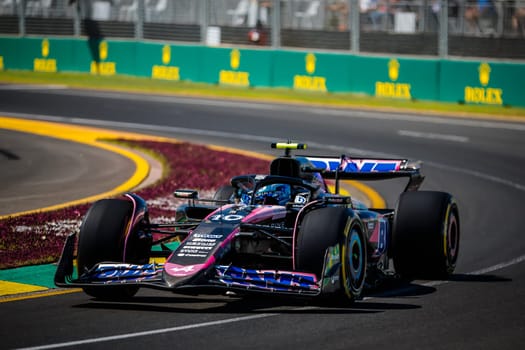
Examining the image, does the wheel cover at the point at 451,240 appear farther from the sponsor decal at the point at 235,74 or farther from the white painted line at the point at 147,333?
the sponsor decal at the point at 235,74

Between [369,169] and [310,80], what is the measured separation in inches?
786

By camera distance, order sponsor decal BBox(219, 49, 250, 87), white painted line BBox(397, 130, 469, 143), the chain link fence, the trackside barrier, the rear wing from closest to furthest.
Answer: the rear wing
white painted line BBox(397, 130, 469, 143)
the trackside barrier
the chain link fence
sponsor decal BBox(219, 49, 250, 87)

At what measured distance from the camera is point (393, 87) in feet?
101

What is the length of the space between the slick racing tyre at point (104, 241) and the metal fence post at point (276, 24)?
2381 cm

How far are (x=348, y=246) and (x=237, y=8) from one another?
2636 centimetres

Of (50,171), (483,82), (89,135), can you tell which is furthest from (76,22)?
(50,171)

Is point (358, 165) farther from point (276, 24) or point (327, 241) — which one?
point (276, 24)

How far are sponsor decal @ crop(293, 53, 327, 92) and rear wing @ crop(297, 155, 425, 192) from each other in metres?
19.4

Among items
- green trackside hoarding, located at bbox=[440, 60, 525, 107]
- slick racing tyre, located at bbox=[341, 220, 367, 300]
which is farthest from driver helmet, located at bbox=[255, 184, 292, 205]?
green trackside hoarding, located at bbox=[440, 60, 525, 107]

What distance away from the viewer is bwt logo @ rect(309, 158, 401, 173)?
41.9ft

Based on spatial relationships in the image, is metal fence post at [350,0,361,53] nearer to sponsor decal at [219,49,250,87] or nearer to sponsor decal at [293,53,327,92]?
sponsor decal at [293,53,327,92]

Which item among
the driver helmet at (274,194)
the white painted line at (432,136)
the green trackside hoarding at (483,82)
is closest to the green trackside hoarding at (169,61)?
the green trackside hoarding at (483,82)

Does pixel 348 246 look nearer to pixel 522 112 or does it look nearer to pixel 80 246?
pixel 80 246

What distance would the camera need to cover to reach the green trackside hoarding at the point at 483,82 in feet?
93.2
